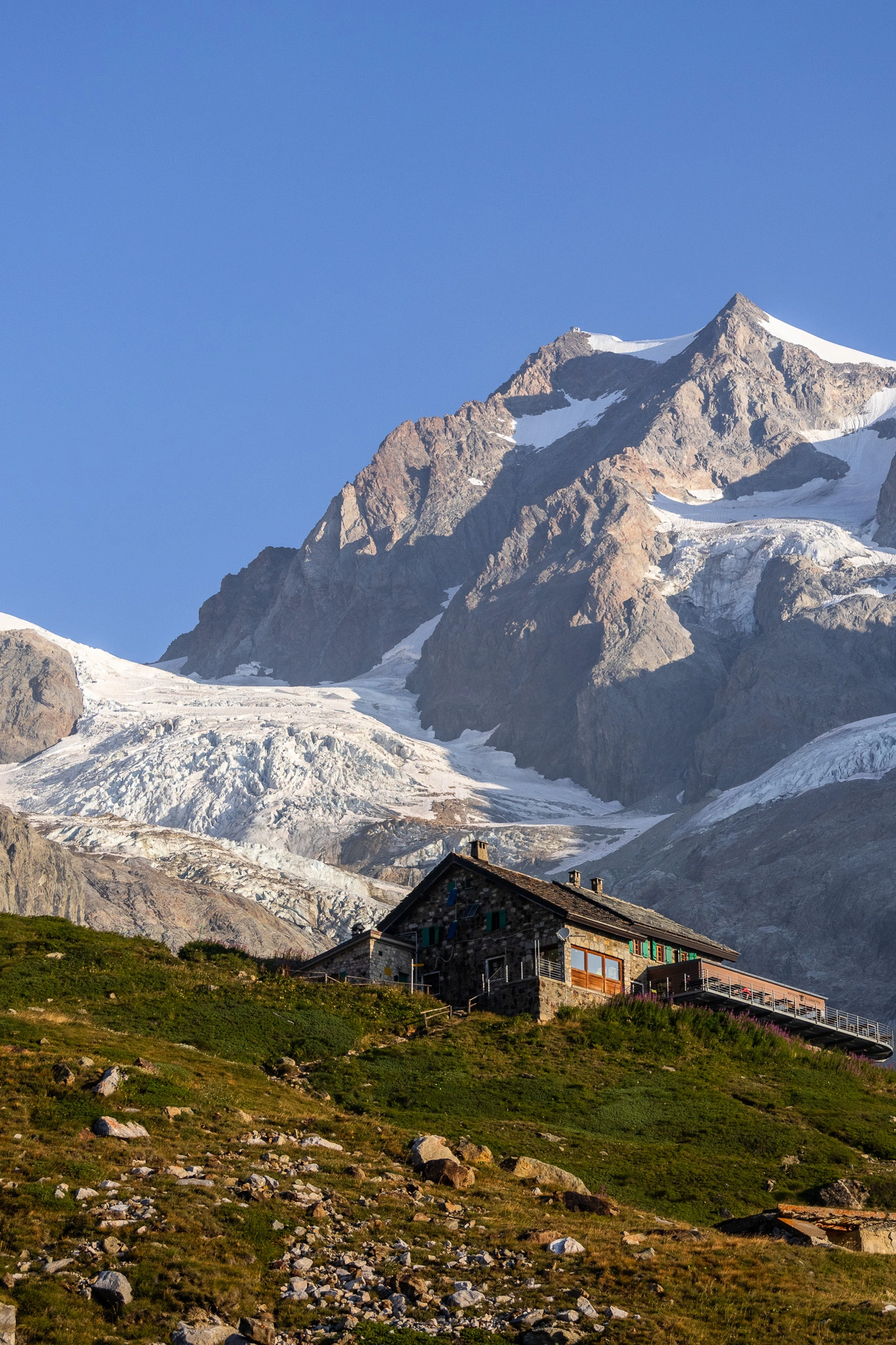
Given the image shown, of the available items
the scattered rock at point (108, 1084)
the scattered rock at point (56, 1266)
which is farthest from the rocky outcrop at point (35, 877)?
the scattered rock at point (56, 1266)

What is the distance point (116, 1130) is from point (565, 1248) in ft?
30.2

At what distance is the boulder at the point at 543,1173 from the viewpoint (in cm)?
3195

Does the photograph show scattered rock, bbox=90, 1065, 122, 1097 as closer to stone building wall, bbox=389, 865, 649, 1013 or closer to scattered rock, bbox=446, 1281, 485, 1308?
scattered rock, bbox=446, 1281, 485, 1308

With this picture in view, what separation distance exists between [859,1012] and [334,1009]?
135 meters

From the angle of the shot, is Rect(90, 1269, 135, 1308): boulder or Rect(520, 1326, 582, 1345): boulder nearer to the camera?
Rect(90, 1269, 135, 1308): boulder

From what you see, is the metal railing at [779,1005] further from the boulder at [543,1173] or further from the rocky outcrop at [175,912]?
the rocky outcrop at [175,912]

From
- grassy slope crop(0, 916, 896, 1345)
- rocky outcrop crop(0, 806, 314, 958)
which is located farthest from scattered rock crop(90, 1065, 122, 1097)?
rocky outcrop crop(0, 806, 314, 958)

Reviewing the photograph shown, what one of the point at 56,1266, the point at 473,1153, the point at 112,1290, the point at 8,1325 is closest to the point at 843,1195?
the point at 473,1153

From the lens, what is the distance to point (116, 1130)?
27.8m

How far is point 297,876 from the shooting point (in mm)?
198875

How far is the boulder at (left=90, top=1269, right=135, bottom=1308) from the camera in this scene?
20531mm

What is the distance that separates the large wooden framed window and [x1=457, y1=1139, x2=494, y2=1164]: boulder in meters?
21.2

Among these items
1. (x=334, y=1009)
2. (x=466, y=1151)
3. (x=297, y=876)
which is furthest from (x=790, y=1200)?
(x=297, y=876)

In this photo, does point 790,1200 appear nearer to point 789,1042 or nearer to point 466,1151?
point 466,1151
